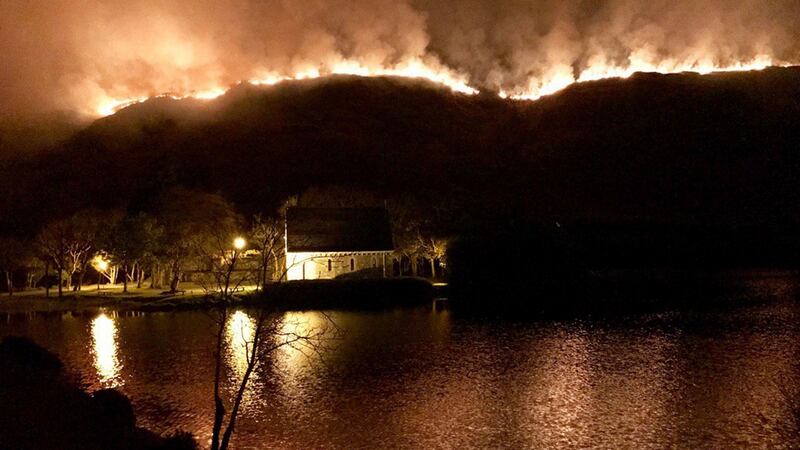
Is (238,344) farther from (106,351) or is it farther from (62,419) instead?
(62,419)

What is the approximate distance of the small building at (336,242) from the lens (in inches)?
2489

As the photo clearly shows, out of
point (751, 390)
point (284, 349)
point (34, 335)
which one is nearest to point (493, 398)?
point (751, 390)

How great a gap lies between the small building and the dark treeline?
1031 centimetres

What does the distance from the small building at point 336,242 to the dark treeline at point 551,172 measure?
33.8ft

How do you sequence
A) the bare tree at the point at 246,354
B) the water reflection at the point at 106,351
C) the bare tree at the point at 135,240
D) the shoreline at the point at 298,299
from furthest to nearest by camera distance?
1. the bare tree at the point at 135,240
2. the shoreline at the point at 298,299
3. the water reflection at the point at 106,351
4. the bare tree at the point at 246,354

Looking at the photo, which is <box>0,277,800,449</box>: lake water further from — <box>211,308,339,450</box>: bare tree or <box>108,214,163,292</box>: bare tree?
<box>108,214,163,292</box>: bare tree

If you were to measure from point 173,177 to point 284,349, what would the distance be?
8902 centimetres

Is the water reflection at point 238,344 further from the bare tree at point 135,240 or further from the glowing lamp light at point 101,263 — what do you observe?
the glowing lamp light at point 101,263

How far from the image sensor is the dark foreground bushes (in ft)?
55.7

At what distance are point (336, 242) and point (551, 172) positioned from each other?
357 ft

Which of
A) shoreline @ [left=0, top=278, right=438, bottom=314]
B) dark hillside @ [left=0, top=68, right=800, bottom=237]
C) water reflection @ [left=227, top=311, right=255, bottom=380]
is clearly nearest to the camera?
water reflection @ [left=227, top=311, right=255, bottom=380]

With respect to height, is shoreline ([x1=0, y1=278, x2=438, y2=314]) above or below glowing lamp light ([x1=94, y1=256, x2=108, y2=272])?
below

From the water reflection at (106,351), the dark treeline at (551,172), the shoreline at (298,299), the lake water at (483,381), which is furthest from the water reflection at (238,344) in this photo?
the dark treeline at (551,172)

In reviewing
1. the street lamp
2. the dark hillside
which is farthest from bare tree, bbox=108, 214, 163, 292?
the dark hillside
